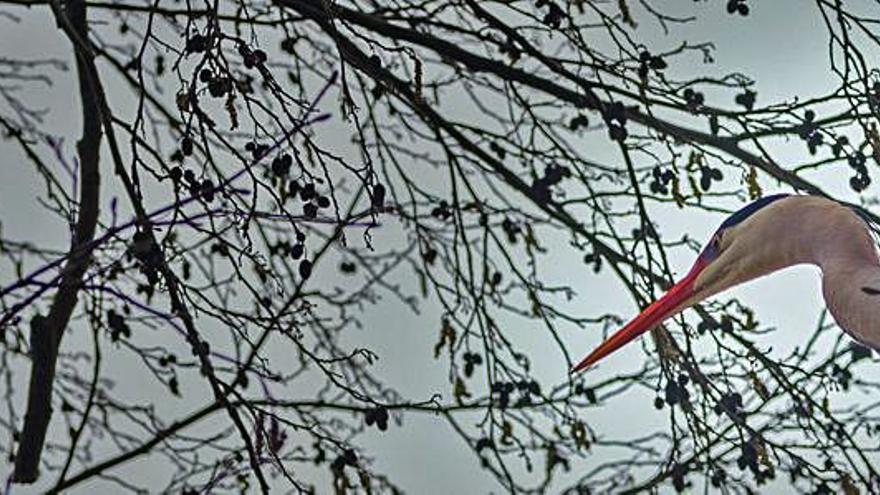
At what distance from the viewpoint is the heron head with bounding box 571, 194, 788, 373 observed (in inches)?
84.6

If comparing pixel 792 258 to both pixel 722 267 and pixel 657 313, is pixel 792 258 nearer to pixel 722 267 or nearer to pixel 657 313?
pixel 722 267

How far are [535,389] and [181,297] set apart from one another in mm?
750

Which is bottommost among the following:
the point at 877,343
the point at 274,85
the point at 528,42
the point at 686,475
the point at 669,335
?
the point at 877,343

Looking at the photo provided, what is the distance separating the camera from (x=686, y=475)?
2.53 meters

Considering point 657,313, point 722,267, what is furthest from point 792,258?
point 657,313

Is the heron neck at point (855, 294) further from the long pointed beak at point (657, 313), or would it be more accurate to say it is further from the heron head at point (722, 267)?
the long pointed beak at point (657, 313)

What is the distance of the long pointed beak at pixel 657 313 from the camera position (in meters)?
2.21

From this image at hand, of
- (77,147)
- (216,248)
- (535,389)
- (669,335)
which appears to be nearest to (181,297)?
(216,248)

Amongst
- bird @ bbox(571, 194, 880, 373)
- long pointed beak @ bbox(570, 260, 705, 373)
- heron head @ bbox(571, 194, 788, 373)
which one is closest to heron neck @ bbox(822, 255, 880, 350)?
bird @ bbox(571, 194, 880, 373)

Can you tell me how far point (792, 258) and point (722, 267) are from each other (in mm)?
112

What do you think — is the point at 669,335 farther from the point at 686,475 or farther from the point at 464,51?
the point at 464,51

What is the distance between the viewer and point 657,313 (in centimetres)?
221

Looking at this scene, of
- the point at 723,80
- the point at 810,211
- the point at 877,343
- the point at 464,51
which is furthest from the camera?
the point at 464,51

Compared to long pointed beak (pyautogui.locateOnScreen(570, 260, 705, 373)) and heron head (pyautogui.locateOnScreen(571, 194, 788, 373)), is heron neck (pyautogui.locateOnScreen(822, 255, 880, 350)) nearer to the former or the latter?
heron head (pyautogui.locateOnScreen(571, 194, 788, 373))
